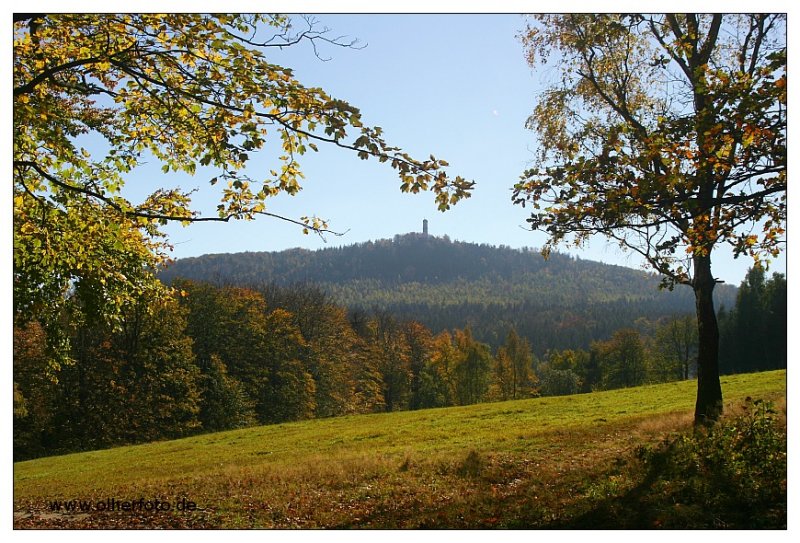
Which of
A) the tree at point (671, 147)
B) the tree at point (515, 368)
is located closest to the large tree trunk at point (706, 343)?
the tree at point (671, 147)

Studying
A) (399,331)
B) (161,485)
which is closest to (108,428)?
(161,485)

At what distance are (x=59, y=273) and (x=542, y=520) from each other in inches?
320

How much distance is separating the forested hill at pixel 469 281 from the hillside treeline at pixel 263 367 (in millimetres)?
1855

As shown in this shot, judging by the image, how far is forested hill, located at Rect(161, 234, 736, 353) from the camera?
16.0 metres

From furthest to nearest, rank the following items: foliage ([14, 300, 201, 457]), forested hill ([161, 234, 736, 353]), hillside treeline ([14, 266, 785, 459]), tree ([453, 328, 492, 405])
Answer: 1. tree ([453, 328, 492, 405])
2. foliage ([14, 300, 201, 457])
3. hillside treeline ([14, 266, 785, 459])
4. forested hill ([161, 234, 736, 353])

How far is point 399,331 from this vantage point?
40.6 meters

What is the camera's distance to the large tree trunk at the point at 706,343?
10258 mm

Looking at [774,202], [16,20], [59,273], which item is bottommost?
[59,273]

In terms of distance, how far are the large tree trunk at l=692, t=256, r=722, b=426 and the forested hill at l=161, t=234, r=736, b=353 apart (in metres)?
0.61

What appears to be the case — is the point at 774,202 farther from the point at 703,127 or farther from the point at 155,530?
the point at 155,530

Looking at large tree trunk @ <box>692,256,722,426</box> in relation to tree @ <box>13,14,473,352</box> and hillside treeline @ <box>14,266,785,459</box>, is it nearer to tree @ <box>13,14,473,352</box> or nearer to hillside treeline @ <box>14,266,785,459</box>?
hillside treeline @ <box>14,266,785,459</box>

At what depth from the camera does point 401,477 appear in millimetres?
9359

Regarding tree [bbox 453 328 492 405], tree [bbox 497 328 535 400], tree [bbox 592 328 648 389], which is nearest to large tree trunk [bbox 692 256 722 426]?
tree [bbox 592 328 648 389]

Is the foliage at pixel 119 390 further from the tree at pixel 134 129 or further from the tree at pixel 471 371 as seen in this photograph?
the tree at pixel 471 371
